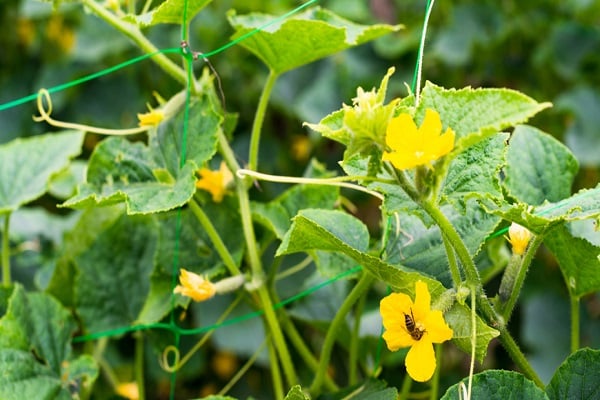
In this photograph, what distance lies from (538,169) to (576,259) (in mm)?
118

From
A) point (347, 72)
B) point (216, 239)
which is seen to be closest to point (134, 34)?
point (216, 239)

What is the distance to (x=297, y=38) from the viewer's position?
0.90 meters

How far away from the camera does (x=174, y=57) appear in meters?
2.01

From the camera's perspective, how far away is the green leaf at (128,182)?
812 millimetres

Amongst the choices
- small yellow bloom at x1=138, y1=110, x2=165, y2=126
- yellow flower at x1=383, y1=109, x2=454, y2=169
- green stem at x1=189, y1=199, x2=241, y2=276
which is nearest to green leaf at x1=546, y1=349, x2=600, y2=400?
yellow flower at x1=383, y1=109, x2=454, y2=169

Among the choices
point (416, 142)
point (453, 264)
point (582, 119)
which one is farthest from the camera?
point (582, 119)

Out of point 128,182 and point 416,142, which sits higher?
point 416,142

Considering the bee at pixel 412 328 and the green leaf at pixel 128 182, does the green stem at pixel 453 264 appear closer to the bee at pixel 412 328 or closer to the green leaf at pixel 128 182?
the bee at pixel 412 328

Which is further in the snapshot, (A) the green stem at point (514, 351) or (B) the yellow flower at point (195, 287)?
(B) the yellow flower at point (195, 287)

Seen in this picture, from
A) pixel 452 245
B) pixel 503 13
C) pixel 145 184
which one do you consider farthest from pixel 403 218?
pixel 503 13

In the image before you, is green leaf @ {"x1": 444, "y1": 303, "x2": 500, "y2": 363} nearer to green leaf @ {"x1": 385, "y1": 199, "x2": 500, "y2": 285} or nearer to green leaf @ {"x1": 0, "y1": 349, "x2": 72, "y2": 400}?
green leaf @ {"x1": 385, "y1": 199, "x2": 500, "y2": 285}

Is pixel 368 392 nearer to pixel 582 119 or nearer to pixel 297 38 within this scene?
pixel 297 38

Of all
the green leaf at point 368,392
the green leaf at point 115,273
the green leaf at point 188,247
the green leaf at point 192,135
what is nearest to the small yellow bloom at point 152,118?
the green leaf at point 192,135

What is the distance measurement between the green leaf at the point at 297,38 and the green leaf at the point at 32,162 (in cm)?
33
